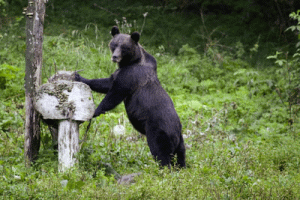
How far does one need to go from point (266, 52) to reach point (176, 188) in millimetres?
8691

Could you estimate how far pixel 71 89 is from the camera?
450 centimetres

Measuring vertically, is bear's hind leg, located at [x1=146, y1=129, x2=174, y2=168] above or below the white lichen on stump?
below

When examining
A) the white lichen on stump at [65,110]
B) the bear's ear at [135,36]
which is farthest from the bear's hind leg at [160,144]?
the bear's ear at [135,36]

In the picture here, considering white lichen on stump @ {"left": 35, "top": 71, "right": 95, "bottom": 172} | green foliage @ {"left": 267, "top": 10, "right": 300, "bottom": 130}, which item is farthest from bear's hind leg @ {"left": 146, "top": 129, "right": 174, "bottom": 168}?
green foliage @ {"left": 267, "top": 10, "right": 300, "bottom": 130}

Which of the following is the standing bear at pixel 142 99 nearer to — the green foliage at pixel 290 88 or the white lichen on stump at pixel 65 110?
the white lichen on stump at pixel 65 110

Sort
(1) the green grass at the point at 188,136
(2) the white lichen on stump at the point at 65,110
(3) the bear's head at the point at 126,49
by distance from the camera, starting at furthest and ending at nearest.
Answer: (3) the bear's head at the point at 126,49 → (2) the white lichen on stump at the point at 65,110 → (1) the green grass at the point at 188,136

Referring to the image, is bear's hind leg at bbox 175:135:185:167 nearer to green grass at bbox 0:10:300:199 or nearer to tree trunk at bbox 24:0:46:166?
green grass at bbox 0:10:300:199

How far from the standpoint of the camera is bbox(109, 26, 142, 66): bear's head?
4.90m

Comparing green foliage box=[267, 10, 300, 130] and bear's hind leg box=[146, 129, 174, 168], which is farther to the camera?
green foliage box=[267, 10, 300, 130]

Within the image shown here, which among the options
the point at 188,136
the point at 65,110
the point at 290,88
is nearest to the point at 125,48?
the point at 65,110

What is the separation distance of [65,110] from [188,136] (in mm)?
2913

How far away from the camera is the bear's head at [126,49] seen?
4902 millimetres

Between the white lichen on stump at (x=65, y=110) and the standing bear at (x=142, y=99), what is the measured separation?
0.36 metres

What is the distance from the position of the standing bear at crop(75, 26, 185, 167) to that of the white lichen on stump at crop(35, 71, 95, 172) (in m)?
0.36
